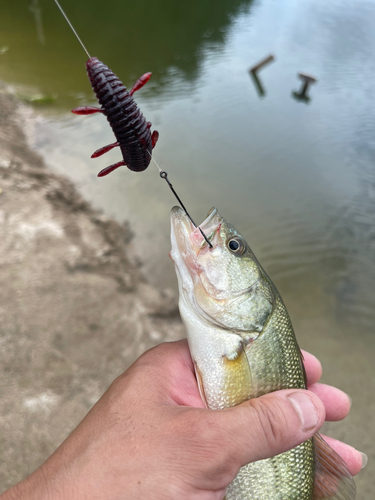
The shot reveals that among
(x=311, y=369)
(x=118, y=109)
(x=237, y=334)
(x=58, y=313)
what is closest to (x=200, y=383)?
(x=237, y=334)

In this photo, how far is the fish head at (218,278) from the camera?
1.90 m

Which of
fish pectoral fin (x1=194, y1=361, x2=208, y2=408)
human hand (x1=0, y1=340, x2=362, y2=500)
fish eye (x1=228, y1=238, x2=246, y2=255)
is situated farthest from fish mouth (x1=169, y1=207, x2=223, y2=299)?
human hand (x1=0, y1=340, x2=362, y2=500)

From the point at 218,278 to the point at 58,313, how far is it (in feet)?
10.4

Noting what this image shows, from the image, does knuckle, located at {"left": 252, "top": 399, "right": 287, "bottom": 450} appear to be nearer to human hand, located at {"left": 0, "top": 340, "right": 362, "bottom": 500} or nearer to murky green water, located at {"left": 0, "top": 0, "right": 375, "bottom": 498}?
human hand, located at {"left": 0, "top": 340, "right": 362, "bottom": 500}

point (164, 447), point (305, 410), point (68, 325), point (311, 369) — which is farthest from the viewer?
point (68, 325)

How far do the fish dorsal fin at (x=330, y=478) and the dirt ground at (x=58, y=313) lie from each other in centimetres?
267

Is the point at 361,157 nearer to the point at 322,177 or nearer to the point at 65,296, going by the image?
the point at 322,177

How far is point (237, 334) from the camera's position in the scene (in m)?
1.89

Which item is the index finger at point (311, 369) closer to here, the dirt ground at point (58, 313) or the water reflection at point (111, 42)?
the dirt ground at point (58, 313)

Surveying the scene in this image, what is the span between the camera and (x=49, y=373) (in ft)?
12.3

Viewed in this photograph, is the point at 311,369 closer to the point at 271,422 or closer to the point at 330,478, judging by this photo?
the point at 330,478

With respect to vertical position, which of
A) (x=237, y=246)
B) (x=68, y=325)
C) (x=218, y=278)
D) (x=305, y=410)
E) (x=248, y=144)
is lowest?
(x=68, y=325)

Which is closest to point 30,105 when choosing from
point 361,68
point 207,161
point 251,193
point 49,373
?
point 207,161

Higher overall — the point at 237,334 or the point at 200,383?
the point at 237,334
